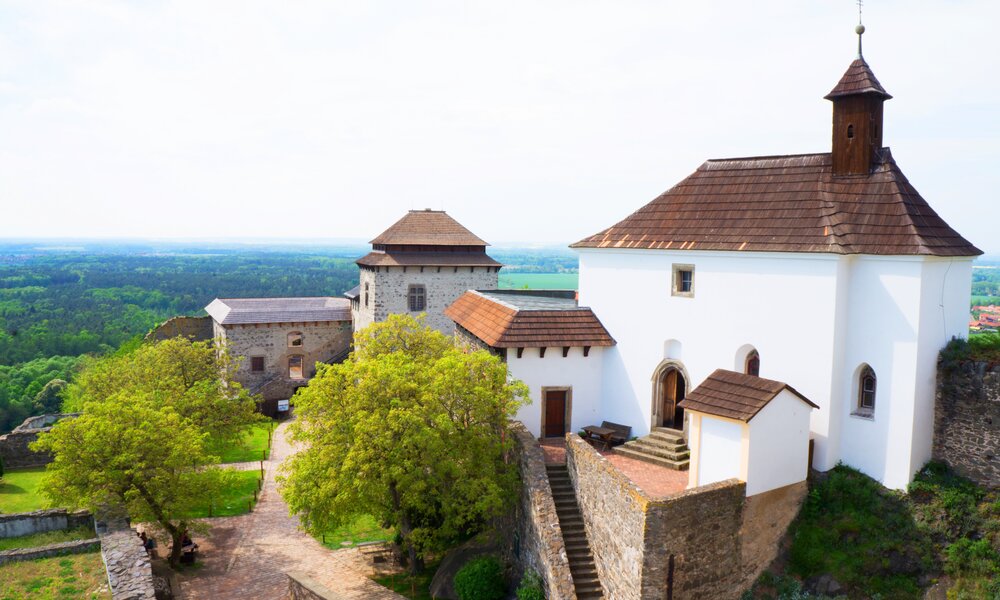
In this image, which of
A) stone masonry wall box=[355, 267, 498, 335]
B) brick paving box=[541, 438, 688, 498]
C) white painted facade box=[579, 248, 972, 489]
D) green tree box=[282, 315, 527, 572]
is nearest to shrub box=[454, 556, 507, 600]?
green tree box=[282, 315, 527, 572]

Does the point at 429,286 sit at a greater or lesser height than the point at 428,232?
lesser

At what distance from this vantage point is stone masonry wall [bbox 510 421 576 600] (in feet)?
49.2

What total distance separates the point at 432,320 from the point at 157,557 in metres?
16.4

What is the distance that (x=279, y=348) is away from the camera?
120ft

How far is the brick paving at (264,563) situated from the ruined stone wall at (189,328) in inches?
814

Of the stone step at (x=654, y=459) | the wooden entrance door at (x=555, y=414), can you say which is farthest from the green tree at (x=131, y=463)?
the stone step at (x=654, y=459)

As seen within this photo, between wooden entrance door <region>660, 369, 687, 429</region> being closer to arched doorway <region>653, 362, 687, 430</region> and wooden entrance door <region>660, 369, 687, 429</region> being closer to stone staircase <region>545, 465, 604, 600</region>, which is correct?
arched doorway <region>653, 362, 687, 430</region>

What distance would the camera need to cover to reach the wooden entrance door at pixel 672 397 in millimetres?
18766

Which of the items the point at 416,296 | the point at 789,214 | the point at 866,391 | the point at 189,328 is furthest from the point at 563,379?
the point at 189,328

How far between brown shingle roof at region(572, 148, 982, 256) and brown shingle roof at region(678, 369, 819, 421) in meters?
3.03

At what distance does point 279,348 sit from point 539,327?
20932mm

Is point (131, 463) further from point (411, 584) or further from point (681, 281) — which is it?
point (681, 281)

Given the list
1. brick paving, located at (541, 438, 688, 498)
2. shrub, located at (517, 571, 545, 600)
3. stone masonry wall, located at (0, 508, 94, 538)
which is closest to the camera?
shrub, located at (517, 571, 545, 600)

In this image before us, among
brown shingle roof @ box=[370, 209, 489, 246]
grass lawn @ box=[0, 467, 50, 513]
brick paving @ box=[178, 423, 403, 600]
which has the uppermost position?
brown shingle roof @ box=[370, 209, 489, 246]
